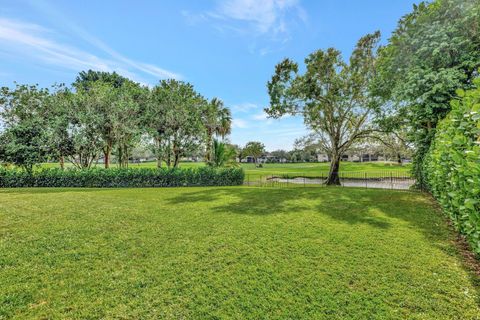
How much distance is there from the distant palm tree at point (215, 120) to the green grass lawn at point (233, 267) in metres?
13.9

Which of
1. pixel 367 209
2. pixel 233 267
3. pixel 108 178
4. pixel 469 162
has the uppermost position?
pixel 469 162

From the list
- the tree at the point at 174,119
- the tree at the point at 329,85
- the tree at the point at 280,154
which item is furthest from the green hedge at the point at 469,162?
the tree at the point at 280,154

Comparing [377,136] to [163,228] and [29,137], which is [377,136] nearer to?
[163,228]

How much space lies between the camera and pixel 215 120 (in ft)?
80.5

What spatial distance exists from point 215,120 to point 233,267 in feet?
72.7

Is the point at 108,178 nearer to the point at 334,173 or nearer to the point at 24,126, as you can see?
the point at 24,126

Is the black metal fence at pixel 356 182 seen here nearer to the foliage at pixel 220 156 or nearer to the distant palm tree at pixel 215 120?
the foliage at pixel 220 156

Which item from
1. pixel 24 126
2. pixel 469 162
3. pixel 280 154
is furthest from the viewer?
pixel 280 154

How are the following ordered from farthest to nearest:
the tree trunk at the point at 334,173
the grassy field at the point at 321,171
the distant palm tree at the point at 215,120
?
1. the grassy field at the point at 321,171
2. the distant palm tree at the point at 215,120
3. the tree trunk at the point at 334,173

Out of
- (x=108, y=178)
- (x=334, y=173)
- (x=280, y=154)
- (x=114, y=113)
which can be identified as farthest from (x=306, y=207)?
(x=280, y=154)

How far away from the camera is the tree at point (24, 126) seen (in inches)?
618

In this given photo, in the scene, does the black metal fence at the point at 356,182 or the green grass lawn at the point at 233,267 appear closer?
the green grass lawn at the point at 233,267

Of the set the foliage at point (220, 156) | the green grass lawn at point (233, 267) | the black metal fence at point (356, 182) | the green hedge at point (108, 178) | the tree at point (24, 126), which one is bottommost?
the black metal fence at point (356, 182)

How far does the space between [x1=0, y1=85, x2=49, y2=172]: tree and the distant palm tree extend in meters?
12.9
